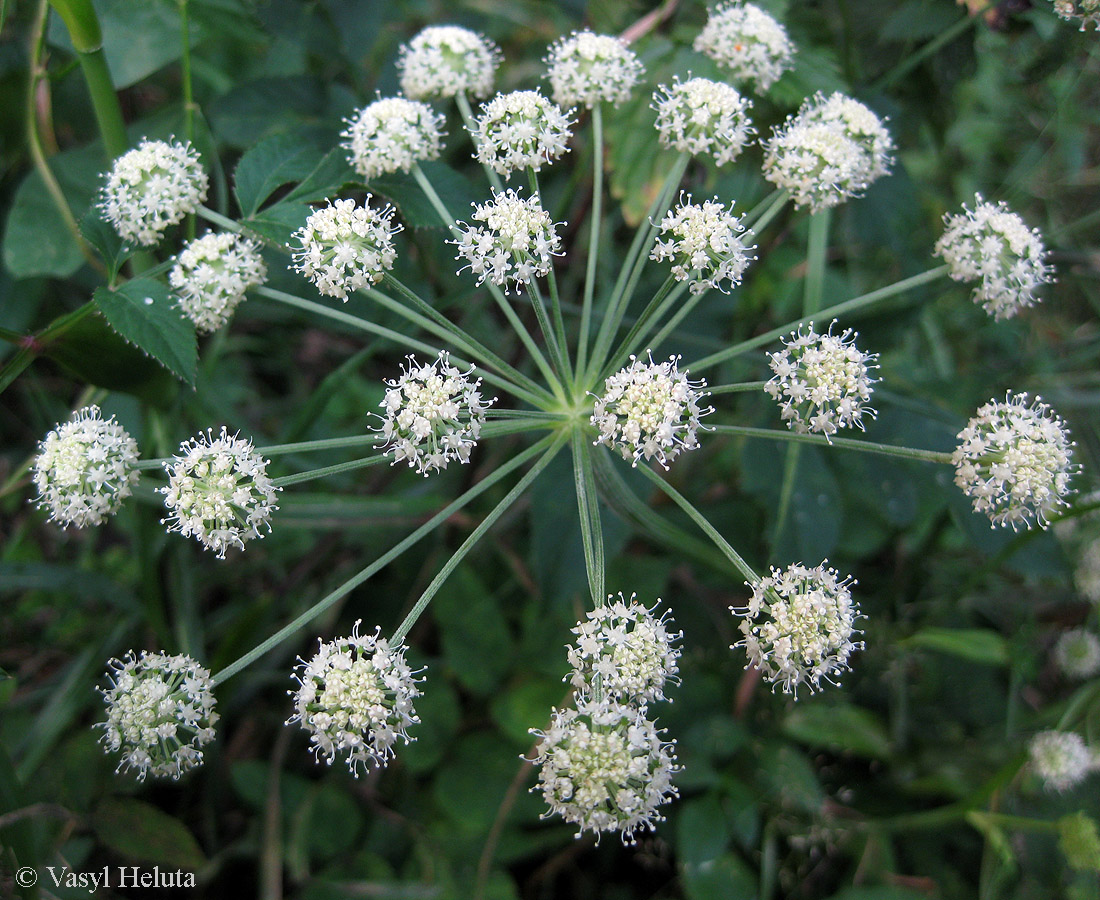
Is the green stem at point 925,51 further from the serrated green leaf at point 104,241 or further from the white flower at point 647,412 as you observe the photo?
the serrated green leaf at point 104,241

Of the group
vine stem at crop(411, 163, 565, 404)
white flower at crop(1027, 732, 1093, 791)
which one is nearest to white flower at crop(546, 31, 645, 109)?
vine stem at crop(411, 163, 565, 404)

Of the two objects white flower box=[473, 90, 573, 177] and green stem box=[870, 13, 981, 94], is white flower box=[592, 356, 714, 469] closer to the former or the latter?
white flower box=[473, 90, 573, 177]

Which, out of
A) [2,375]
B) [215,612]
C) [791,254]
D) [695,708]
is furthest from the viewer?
[791,254]

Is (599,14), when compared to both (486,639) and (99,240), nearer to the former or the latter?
(99,240)

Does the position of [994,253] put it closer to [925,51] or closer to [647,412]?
[925,51]

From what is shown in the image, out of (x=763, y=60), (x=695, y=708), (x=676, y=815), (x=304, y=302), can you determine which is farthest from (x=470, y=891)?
Answer: (x=763, y=60)

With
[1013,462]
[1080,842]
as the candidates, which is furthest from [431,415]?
[1080,842]
